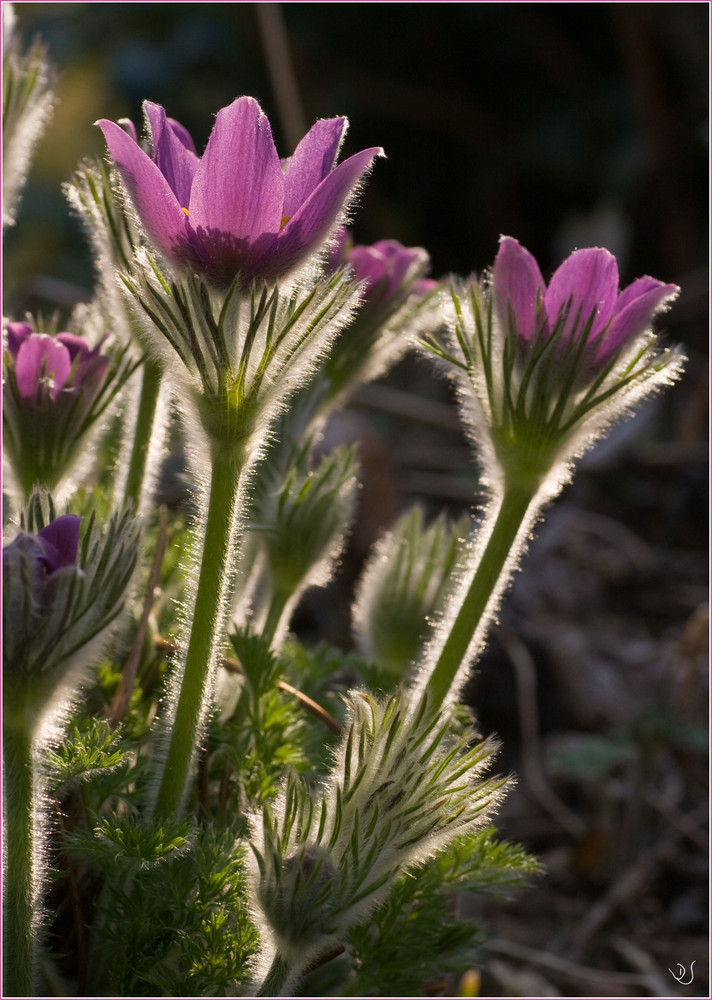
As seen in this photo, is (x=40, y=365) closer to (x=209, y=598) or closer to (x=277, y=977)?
(x=209, y=598)

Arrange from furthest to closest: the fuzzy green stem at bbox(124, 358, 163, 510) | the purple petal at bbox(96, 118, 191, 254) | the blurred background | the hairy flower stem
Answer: the blurred background, the fuzzy green stem at bbox(124, 358, 163, 510), the hairy flower stem, the purple petal at bbox(96, 118, 191, 254)

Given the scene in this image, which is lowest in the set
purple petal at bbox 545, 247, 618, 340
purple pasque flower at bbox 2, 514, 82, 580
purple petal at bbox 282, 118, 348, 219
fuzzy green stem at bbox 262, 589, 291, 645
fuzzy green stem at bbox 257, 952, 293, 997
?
fuzzy green stem at bbox 257, 952, 293, 997

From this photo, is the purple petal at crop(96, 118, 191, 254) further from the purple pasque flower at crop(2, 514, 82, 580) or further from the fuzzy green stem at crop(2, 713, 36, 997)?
the fuzzy green stem at crop(2, 713, 36, 997)

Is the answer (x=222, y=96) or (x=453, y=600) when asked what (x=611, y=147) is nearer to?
(x=222, y=96)

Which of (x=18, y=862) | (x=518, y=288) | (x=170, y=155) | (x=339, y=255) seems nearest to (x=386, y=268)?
(x=339, y=255)

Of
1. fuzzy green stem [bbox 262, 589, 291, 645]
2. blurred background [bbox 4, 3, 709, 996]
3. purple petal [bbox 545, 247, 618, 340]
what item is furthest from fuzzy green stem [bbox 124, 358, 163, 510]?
blurred background [bbox 4, 3, 709, 996]

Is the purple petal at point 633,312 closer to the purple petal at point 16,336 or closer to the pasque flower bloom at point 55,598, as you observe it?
the pasque flower bloom at point 55,598
